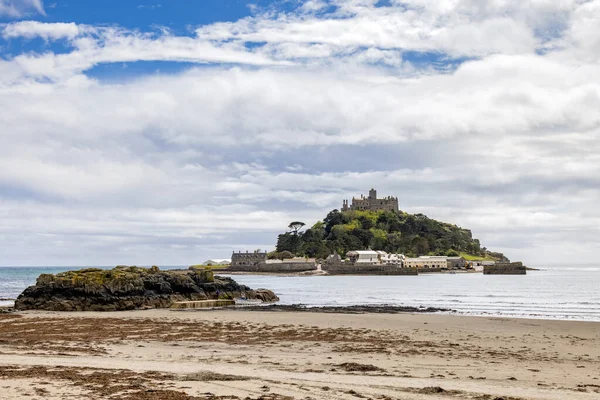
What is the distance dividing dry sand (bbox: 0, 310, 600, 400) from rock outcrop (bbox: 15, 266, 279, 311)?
13780 mm

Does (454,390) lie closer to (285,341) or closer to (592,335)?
(285,341)

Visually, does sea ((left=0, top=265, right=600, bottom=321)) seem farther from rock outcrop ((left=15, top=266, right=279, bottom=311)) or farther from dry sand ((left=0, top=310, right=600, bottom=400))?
dry sand ((left=0, top=310, right=600, bottom=400))

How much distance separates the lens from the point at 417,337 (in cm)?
2488

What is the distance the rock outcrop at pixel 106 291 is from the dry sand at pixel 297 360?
13.8 meters

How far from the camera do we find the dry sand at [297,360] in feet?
42.0

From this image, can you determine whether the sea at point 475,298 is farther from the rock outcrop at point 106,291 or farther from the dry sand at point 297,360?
the dry sand at point 297,360

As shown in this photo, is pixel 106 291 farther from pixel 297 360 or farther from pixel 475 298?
pixel 475 298

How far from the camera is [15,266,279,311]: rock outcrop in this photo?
147 ft

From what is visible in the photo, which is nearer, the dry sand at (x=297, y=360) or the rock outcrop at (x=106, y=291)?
the dry sand at (x=297, y=360)

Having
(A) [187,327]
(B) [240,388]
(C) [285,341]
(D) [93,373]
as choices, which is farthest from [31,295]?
(B) [240,388]

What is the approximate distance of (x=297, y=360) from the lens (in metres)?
18.0

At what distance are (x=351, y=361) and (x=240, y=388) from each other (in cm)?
563

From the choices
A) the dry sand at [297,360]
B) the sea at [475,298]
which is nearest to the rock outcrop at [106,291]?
the sea at [475,298]

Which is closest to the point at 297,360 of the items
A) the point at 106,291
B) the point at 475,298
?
the point at 106,291
